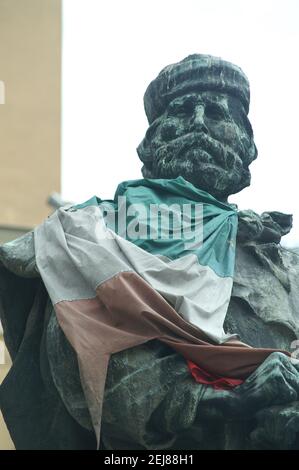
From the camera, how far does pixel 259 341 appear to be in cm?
423

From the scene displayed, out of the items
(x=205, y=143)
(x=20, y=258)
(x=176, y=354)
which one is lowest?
(x=176, y=354)

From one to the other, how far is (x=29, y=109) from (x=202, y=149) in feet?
13.1

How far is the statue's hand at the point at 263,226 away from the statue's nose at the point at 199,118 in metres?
0.45

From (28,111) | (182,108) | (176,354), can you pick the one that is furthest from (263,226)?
(28,111)

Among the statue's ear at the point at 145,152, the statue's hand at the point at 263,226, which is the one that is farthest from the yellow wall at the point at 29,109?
the statue's hand at the point at 263,226

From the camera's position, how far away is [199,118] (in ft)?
16.1

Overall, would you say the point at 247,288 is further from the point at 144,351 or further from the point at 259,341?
the point at 144,351

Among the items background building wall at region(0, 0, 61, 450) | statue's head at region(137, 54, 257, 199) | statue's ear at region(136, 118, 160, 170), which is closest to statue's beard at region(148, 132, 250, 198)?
statue's head at region(137, 54, 257, 199)

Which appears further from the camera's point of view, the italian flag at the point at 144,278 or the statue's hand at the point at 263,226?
the statue's hand at the point at 263,226

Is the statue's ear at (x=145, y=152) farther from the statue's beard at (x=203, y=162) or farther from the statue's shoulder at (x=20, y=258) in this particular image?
the statue's shoulder at (x=20, y=258)

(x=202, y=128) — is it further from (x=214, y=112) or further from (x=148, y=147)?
(x=148, y=147)

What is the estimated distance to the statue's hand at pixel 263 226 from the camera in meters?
4.62

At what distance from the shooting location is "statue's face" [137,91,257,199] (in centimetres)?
488

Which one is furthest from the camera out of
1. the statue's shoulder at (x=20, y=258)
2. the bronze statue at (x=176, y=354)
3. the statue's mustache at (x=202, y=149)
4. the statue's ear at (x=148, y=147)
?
the statue's ear at (x=148, y=147)
